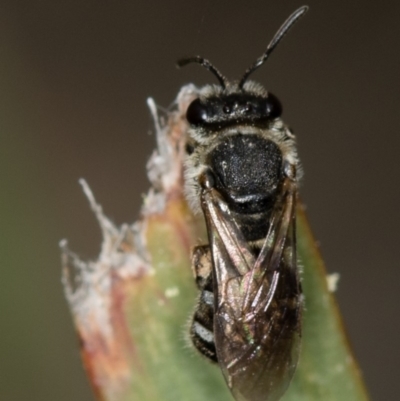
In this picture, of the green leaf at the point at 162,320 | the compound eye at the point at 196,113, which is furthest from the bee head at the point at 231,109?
the green leaf at the point at 162,320

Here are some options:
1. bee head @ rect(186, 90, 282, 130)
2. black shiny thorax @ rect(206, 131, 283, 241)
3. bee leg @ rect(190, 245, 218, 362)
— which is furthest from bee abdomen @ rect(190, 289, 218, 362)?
bee head @ rect(186, 90, 282, 130)

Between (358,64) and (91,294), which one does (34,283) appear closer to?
(91,294)

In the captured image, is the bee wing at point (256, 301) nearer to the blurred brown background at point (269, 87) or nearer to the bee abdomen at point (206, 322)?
the bee abdomen at point (206, 322)

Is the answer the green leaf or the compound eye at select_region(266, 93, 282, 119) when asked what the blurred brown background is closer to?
the compound eye at select_region(266, 93, 282, 119)

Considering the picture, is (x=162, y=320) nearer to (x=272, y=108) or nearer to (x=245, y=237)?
(x=245, y=237)

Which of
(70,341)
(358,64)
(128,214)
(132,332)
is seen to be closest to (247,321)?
(132,332)

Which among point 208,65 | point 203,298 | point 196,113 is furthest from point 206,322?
point 208,65
